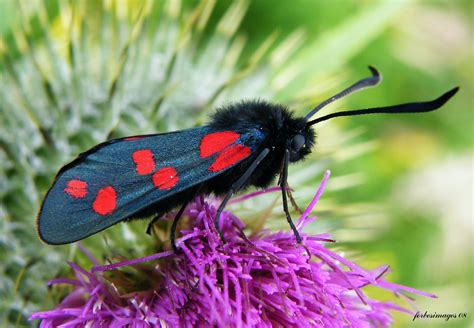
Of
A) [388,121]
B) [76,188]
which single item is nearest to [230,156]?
[76,188]

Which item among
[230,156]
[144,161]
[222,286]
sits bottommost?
[222,286]

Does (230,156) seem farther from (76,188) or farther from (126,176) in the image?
(76,188)

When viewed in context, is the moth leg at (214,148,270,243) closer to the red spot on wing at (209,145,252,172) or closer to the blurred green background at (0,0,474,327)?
the red spot on wing at (209,145,252,172)

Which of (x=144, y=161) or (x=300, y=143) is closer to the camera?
(x=144, y=161)

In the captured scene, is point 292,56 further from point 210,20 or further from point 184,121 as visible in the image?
point 184,121

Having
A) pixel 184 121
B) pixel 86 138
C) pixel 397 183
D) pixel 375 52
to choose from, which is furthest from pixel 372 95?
pixel 86 138

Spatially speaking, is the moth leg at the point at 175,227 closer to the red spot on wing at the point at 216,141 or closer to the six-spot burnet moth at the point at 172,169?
the six-spot burnet moth at the point at 172,169

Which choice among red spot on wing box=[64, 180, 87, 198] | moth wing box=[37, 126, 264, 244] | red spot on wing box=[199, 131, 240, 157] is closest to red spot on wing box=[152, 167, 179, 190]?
moth wing box=[37, 126, 264, 244]

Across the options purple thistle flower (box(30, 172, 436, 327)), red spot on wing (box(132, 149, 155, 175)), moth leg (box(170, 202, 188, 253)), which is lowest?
purple thistle flower (box(30, 172, 436, 327))
